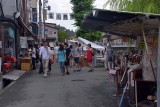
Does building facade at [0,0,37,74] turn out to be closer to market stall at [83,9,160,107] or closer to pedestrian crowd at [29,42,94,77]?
pedestrian crowd at [29,42,94,77]

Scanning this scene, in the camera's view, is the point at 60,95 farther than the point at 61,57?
No

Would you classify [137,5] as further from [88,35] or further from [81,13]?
[81,13]

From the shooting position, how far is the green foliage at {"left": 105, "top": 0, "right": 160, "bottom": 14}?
11.3 metres

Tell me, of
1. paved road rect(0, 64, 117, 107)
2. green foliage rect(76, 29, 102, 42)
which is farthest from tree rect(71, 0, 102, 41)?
paved road rect(0, 64, 117, 107)

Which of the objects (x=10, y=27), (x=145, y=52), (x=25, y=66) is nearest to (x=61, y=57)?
(x=10, y=27)

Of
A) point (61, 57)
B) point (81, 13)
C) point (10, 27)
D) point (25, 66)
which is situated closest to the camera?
point (61, 57)

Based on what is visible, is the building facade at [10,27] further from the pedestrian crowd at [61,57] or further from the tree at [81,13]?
the tree at [81,13]

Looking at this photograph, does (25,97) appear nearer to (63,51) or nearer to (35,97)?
(35,97)

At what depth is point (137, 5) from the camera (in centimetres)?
1179

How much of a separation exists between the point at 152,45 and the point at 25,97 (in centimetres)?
524

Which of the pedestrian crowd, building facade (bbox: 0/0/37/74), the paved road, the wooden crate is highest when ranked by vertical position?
building facade (bbox: 0/0/37/74)

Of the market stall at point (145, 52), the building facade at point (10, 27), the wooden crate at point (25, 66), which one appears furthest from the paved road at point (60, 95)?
the wooden crate at point (25, 66)

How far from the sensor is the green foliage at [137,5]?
11.3m

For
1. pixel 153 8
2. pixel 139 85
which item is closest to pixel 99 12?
pixel 139 85
